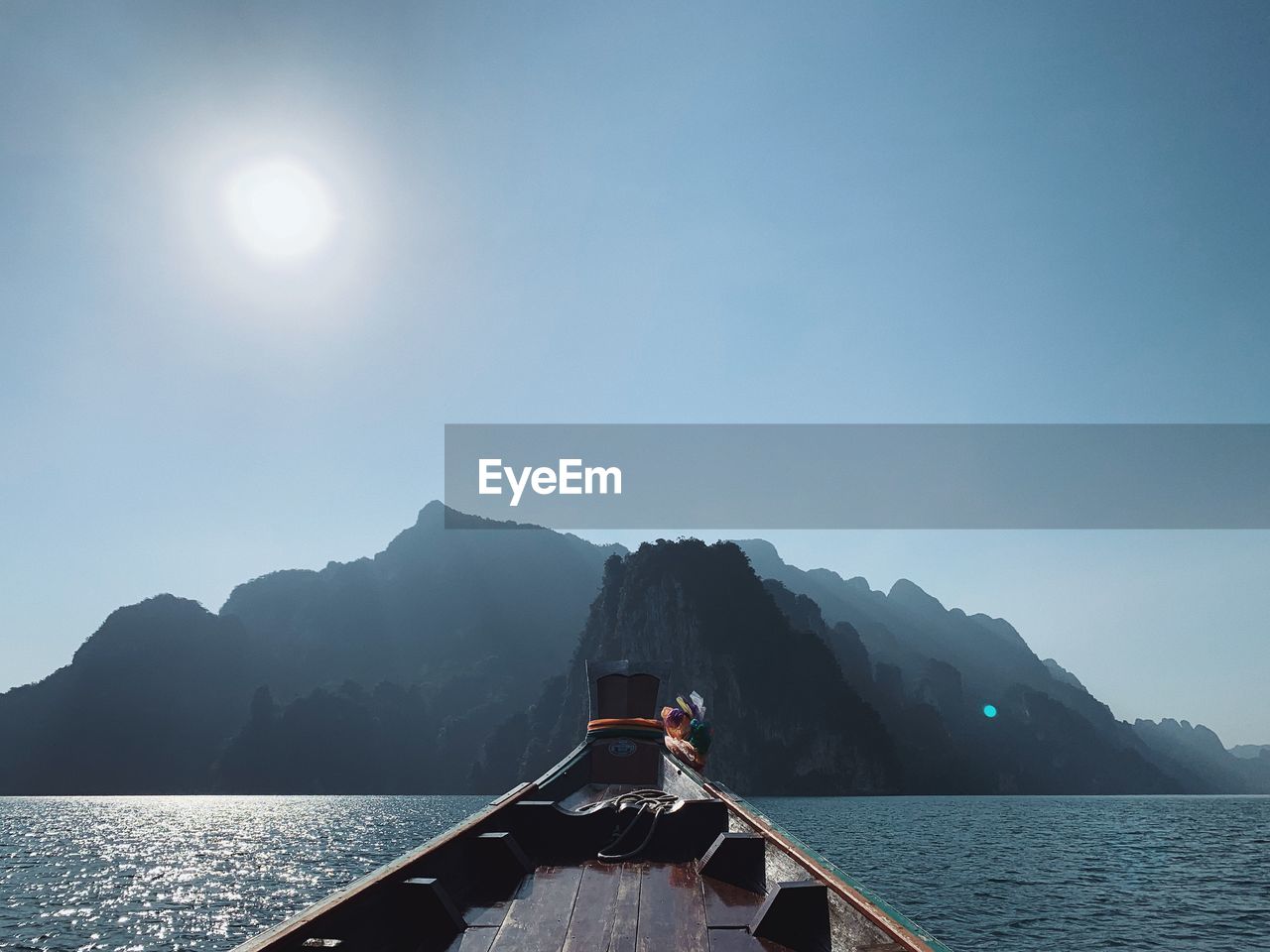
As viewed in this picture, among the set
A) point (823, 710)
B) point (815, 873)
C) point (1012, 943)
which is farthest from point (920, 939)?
point (823, 710)

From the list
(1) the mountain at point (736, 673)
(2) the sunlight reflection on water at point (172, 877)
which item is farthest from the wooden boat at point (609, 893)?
(1) the mountain at point (736, 673)

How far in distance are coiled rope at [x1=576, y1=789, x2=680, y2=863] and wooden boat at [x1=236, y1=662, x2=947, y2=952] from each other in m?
0.02

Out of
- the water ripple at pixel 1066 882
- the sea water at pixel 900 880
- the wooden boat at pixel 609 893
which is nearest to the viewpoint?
the wooden boat at pixel 609 893

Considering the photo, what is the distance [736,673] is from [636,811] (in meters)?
156

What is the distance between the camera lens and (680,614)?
15925 cm

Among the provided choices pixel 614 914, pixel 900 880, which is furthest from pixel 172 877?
pixel 614 914

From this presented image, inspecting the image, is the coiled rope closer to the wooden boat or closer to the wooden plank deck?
the wooden boat

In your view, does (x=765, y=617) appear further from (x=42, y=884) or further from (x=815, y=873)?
(x=815, y=873)

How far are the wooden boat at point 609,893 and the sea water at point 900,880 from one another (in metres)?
19.6

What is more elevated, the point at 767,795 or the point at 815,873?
the point at 815,873

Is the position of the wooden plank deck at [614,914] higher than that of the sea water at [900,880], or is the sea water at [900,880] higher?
the wooden plank deck at [614,914]

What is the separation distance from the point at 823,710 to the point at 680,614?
129 ft

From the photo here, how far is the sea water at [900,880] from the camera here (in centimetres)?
2514

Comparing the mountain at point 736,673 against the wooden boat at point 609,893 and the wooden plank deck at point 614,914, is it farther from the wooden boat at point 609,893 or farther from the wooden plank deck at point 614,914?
the wooden plank deck at point 614,914
